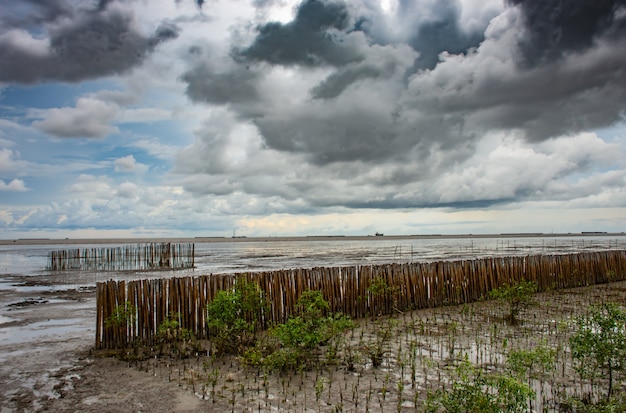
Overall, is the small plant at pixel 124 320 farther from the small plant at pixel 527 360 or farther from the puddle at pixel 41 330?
the small plant at pixel 527 360

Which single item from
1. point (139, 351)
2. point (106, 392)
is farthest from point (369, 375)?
point (139, 351)

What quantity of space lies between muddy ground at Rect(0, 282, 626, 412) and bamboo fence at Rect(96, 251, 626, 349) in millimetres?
633

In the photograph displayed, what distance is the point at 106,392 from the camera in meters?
5.10

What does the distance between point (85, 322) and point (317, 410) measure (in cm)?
726

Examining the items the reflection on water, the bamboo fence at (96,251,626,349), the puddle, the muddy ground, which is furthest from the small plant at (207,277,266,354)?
the reflection on water

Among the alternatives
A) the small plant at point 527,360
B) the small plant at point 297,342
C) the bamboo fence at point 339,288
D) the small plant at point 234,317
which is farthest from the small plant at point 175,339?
the small plant at point 527,360

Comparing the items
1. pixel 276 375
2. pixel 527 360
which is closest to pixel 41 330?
pixel 276 375

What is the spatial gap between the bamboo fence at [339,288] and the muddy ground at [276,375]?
0.63 metres

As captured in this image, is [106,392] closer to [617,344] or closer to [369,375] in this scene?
[369,375]

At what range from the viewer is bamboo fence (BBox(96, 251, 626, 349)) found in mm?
6812

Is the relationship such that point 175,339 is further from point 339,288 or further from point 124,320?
point 339,288

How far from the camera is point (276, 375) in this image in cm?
551

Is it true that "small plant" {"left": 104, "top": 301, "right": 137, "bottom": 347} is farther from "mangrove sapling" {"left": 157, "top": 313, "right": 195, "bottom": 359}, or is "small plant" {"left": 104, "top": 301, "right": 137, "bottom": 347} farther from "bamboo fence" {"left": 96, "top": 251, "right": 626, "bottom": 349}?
"mangrove sapling" {"left": 157, "top": 313, "right": 195, "bottom": 359}

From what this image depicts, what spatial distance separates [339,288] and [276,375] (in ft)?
10.6
